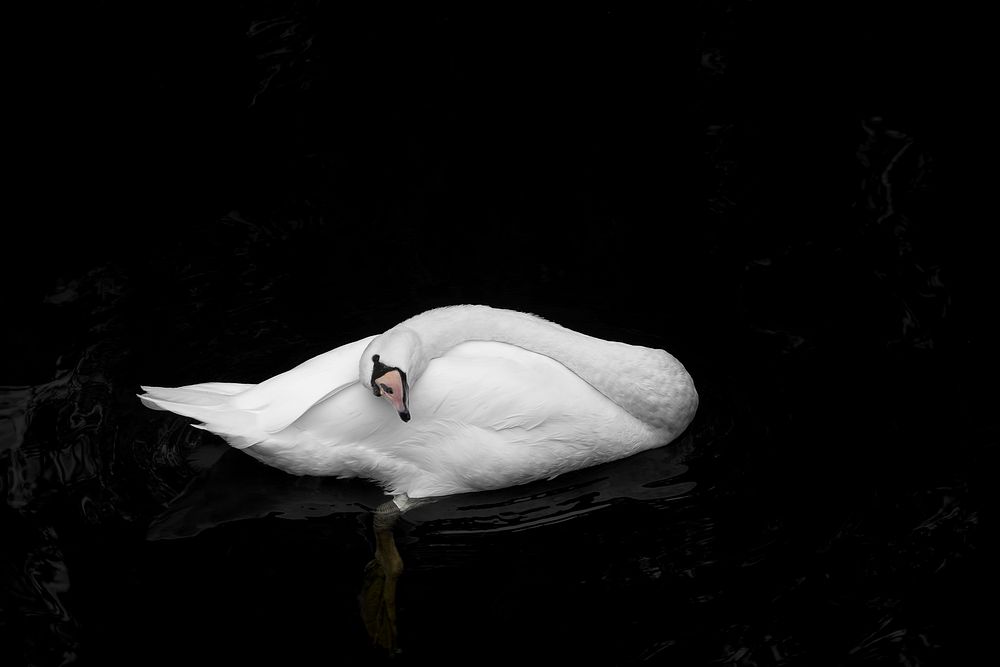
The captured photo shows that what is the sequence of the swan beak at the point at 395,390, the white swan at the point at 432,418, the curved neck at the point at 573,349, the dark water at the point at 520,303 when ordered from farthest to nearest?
1. the curved neck at the point at 573,349
2. the white swan at the point at 432,418
3. the swan beak at the point at 395,390
4. the dark water at the point at 520,303

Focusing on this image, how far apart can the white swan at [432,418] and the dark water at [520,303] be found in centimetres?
14

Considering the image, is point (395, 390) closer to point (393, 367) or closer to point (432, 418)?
point (393, 367)

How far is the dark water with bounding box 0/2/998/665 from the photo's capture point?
16.4ft

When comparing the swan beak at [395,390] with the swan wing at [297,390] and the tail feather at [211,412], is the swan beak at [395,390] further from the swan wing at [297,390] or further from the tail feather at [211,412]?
the tail feather at [211,412]

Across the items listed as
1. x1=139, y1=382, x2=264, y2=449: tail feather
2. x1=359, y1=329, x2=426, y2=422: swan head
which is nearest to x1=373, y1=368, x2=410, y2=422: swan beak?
x1=359, y1=329, x2=426, y2=422: swan head

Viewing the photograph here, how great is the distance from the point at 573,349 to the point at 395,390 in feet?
3.61

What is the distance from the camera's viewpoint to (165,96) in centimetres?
909

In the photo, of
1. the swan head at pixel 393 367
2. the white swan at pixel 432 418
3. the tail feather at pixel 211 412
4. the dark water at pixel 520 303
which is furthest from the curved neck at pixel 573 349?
the tail feather at pixel 211 412

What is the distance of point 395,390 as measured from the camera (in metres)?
5.34

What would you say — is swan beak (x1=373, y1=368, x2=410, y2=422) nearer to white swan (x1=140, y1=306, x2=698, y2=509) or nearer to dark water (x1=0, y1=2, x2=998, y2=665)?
white swan (x1=140, y1=306, x2=698, y2=509)

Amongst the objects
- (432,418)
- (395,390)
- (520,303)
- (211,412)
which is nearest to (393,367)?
(395,390)

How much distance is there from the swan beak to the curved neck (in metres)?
0.37

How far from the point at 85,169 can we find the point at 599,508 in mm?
4866

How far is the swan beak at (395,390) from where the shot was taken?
5336 mm
